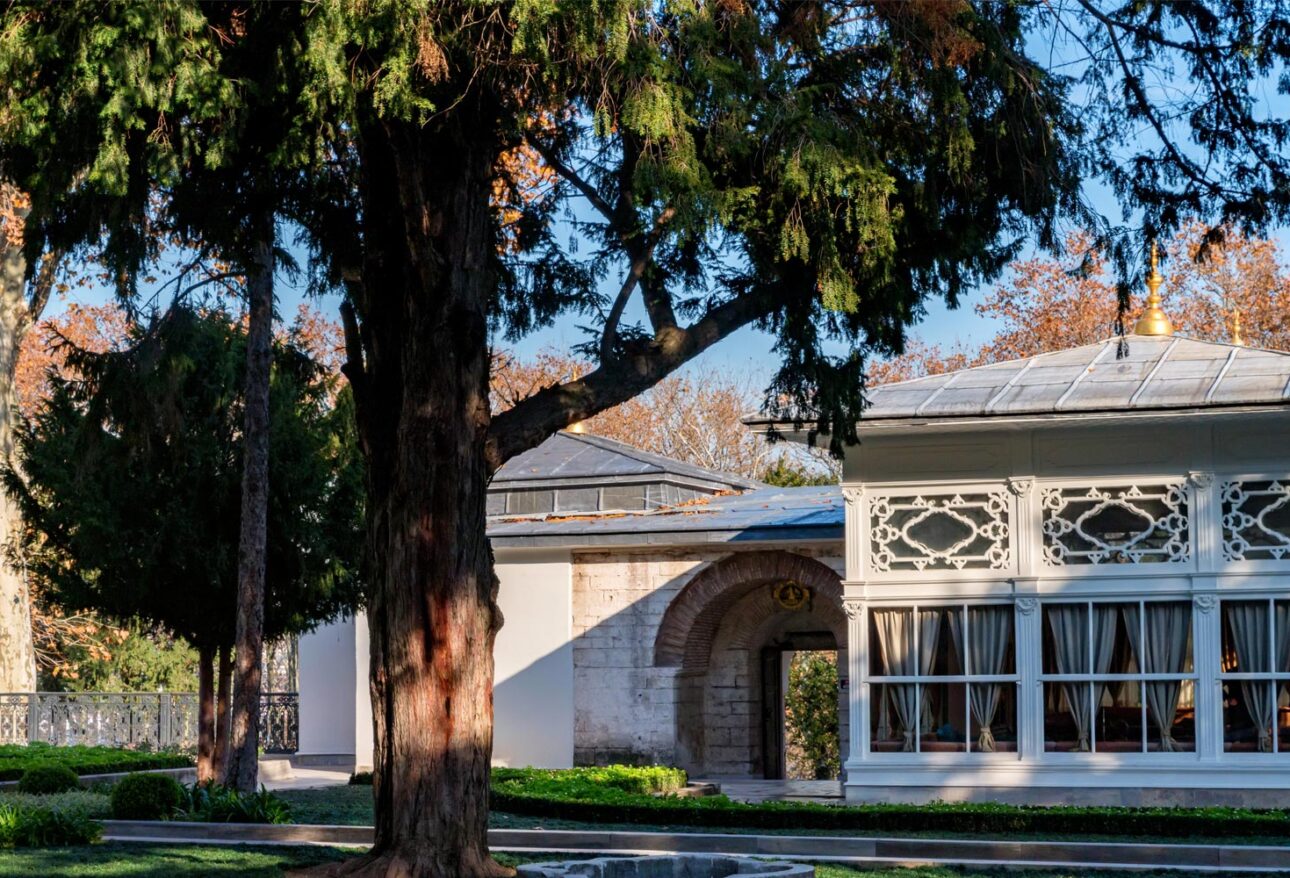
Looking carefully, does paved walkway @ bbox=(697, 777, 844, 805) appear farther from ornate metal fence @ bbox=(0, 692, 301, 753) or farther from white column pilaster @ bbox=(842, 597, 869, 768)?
ornate metal fence @ bbox=(0, 692, 301, 753)

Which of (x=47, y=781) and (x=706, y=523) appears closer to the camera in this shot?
(x=47, y=781)

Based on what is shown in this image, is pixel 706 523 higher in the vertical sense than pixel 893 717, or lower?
higher

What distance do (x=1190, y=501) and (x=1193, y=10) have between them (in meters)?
7.69

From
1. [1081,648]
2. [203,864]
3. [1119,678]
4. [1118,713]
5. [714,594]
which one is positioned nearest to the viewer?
[203,864]

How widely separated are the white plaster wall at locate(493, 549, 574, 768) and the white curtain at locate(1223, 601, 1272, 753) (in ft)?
28.8

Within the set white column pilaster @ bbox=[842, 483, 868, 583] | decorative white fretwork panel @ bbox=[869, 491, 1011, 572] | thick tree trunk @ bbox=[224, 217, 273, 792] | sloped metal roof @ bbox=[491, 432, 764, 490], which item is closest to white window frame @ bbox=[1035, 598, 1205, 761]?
decorative white fretwork panel @ bbox=[869, 491, 1011, 572]

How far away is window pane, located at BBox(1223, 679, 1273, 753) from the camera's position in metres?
15.2

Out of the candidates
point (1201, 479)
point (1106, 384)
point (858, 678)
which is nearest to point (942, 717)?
point (858, 678)

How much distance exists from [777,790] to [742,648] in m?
3.25

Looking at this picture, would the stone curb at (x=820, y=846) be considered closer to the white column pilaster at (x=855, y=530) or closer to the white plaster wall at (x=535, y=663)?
the white column pilaster at (x=855, y=530)

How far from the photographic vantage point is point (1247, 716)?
15367 mm

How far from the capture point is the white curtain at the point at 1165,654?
15477mm

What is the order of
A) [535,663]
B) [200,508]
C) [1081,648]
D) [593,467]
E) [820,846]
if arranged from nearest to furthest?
[820,846] < [1081,648] < [200,508] < [535,663] < [593,467]

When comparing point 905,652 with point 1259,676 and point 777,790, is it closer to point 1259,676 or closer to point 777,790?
point 777,790
